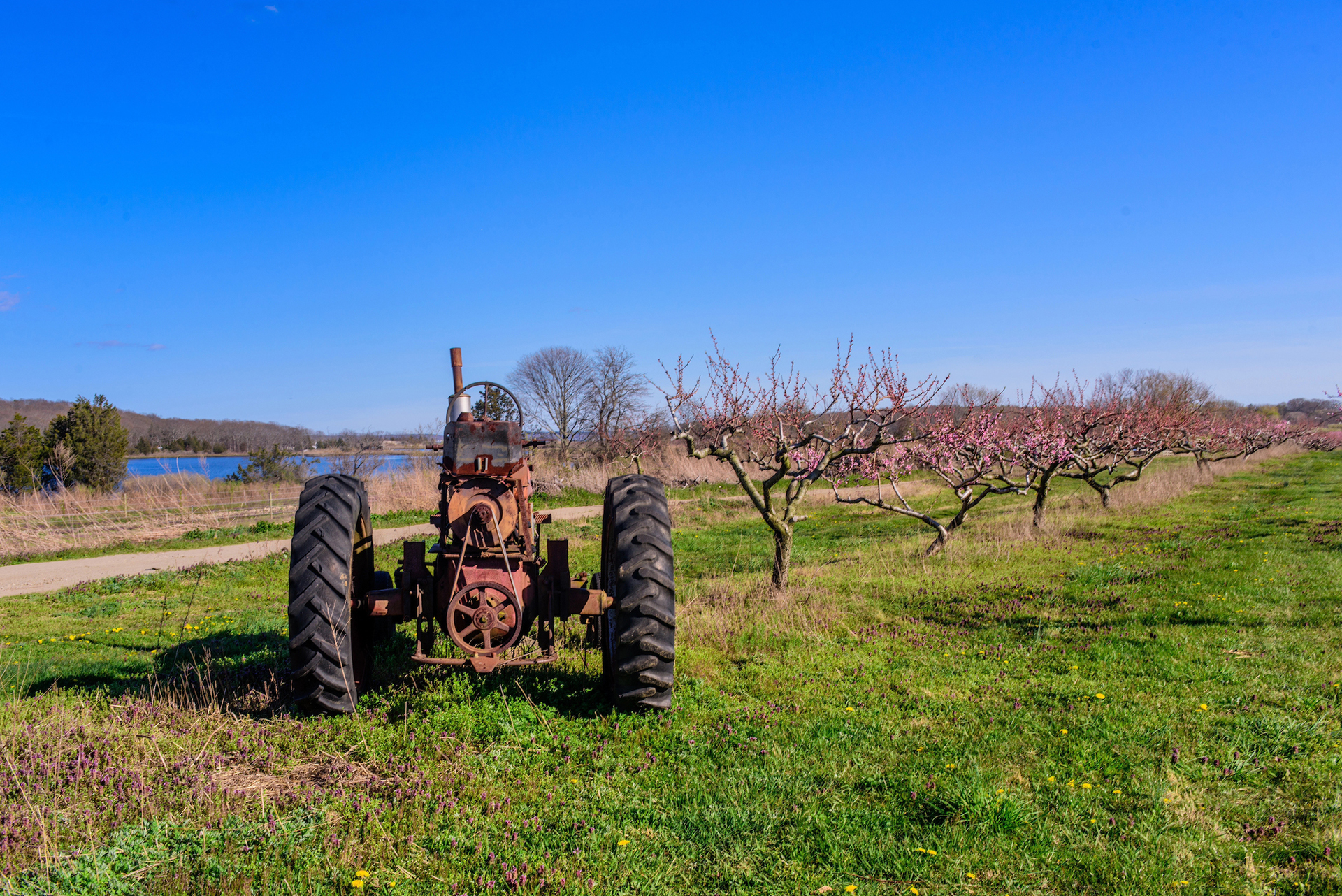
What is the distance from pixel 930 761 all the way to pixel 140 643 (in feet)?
26.1

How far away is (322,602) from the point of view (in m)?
4.61

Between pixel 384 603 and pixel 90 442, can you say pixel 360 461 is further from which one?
pixel 384 603

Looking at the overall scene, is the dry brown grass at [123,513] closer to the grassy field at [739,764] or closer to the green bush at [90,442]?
the green bush at [90,442]

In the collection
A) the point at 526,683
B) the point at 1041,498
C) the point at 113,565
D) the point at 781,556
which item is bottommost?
the point at 113,565

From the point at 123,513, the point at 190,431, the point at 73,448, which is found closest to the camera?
the point at 123,513

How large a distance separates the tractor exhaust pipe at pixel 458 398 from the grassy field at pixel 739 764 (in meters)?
2.07

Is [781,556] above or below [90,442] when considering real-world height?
below

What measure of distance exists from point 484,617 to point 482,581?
0.84 ft

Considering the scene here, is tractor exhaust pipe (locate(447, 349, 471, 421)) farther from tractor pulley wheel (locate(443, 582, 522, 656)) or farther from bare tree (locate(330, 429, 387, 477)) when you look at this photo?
bare tree (locate(330, 429, 387, 477))

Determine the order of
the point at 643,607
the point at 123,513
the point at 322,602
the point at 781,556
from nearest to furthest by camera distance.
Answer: the point at 322,602 < the point at 643,607 < the point at 781,556 < the point at 123,513

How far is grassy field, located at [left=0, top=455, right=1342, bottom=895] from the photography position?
3.36m

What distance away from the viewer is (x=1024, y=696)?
5.70 m

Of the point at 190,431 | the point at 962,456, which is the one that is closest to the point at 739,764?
the point at 962,456

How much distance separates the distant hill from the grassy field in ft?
144
